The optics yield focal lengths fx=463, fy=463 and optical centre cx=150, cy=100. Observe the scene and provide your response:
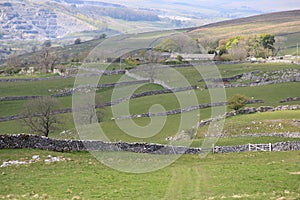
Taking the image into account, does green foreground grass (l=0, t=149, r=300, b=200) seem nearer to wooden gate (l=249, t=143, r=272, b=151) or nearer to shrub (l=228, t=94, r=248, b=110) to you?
wooden gate (l=249, t=143, r=272, b=151)

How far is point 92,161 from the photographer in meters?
30.4

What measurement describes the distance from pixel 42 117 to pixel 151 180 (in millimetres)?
39948

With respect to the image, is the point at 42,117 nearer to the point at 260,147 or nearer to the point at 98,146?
the point at 98,146

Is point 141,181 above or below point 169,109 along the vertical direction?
above

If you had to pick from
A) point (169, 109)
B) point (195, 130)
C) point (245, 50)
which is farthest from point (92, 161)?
point (245, 50)

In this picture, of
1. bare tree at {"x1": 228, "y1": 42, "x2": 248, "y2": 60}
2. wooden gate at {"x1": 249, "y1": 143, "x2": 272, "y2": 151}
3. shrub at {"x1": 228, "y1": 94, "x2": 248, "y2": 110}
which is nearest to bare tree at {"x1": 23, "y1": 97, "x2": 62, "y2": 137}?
shrub at {"x1": 228, "y1": 94, "x2": 248, "y2": 110}

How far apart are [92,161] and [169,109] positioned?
134 ft

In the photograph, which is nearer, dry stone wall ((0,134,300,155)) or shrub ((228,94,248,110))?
dry stone wall ((0,134,300,155))

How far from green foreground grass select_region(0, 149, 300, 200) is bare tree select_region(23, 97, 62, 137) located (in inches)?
1114

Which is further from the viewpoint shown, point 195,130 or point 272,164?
point 195,130

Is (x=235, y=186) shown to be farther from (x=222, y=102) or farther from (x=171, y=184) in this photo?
(x=222, y=102)

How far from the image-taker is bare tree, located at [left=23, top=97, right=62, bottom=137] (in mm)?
58753

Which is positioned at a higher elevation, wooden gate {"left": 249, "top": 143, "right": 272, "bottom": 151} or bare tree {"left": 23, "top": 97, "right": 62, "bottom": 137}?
wooden gate {"left": 249, "top": 143, "right": 272, "bottom": 151}

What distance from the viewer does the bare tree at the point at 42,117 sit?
5875 cm
